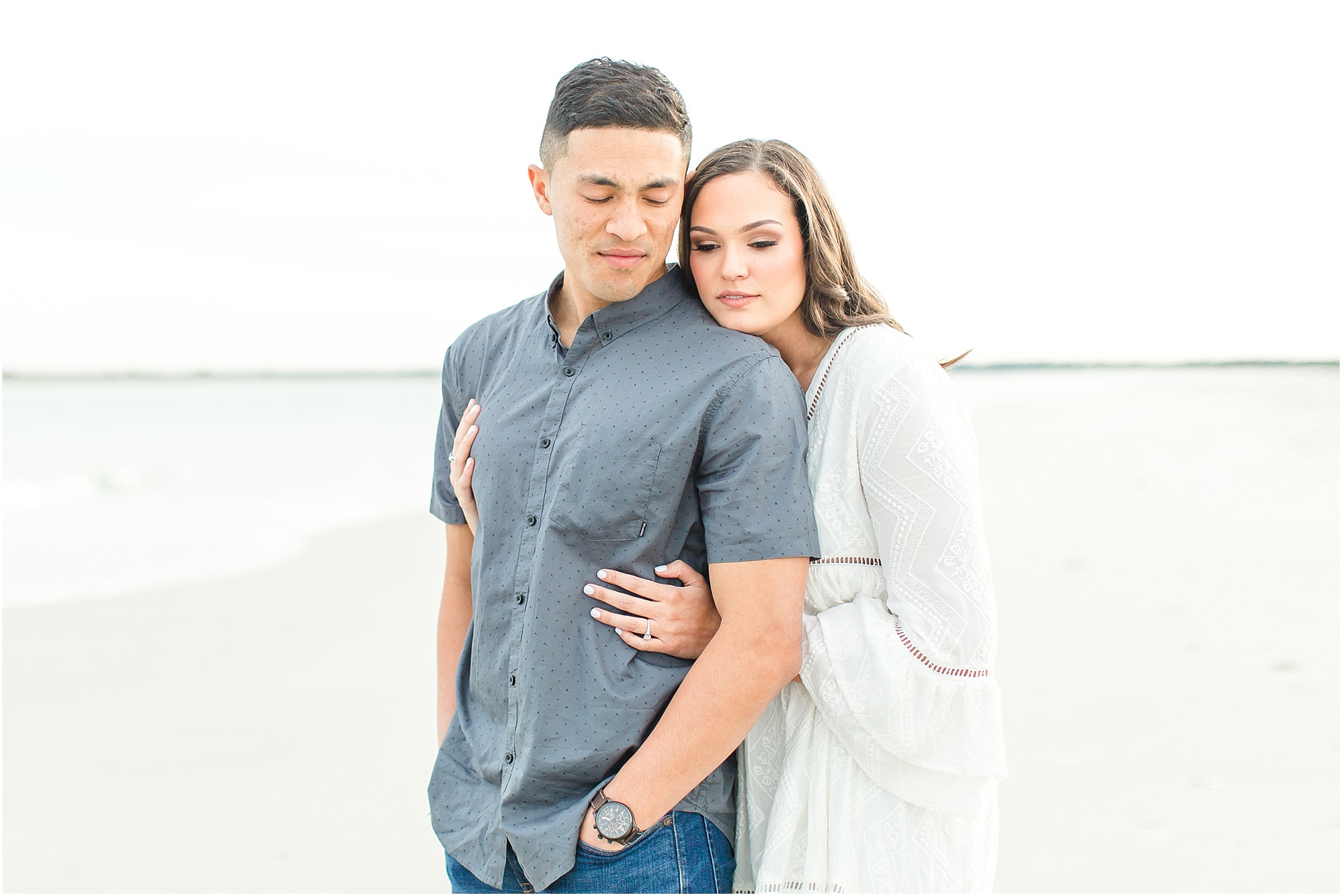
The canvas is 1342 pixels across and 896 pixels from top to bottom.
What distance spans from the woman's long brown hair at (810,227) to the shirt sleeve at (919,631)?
0.82 feet

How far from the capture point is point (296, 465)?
49.7ft

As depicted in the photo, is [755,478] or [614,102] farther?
[614,102]

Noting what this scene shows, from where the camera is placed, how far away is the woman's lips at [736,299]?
1921 mm

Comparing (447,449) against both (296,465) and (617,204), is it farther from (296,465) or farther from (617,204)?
(296,465)

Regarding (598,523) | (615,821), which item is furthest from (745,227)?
(615,821)

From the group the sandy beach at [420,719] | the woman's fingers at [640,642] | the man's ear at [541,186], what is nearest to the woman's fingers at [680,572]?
the woman's fingers at [640,642]

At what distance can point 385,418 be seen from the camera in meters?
23.8

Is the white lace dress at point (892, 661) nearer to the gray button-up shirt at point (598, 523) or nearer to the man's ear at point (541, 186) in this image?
the gray button-up shirt at point (598, 523)

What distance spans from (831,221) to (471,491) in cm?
91

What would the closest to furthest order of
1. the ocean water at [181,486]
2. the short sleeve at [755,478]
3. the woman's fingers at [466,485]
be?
the short sleeve at [755,478] < the woman's fingers at [466,485] < the ocean water at [181,486]

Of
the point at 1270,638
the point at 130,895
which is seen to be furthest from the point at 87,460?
the point at 1270,638

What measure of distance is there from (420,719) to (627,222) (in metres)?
3.67

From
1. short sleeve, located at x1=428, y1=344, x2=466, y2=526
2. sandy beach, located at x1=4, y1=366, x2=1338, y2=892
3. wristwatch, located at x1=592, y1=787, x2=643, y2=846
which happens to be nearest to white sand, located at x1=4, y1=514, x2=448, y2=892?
sandy beach, located at x1=4, y1=366, x2=1338, y2=892

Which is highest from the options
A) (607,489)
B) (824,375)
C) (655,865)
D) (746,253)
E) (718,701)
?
(746,253)
